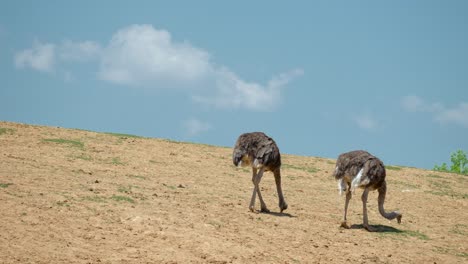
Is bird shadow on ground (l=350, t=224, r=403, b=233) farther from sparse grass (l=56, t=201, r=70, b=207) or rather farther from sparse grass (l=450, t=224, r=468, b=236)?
sparse grass (l=56, t=201, r=70, b=207)

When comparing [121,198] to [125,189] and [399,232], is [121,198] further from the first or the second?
[399,232]

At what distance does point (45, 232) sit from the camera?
1223 cm

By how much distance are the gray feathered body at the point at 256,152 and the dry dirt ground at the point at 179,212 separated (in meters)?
1.22

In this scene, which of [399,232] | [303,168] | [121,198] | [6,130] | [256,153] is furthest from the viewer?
[303,168]

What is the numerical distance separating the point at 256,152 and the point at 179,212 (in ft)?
8.28

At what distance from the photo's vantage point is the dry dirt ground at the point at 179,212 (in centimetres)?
1217

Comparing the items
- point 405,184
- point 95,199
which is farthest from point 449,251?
point 405,184

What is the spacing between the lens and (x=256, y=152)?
1605 centimetres

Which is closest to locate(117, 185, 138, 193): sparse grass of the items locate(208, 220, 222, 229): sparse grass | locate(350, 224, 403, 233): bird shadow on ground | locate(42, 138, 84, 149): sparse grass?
locate(208, 220, 222, 229): sparse grass

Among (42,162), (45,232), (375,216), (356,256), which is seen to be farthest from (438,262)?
(42,162)

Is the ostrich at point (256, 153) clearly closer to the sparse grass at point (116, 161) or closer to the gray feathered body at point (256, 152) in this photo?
the gray feathered body at point (256, 152)

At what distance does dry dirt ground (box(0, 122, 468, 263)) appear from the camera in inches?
479

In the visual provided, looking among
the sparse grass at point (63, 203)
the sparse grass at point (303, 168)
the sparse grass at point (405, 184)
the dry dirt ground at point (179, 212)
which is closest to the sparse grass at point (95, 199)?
the dry dirt ground at point (179, 212)

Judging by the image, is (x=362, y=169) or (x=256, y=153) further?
(x=256, y=153)
